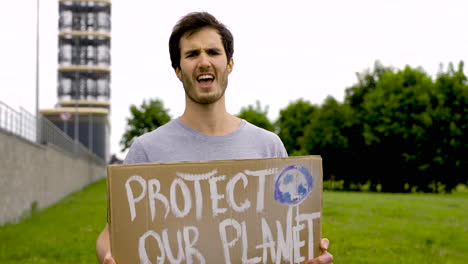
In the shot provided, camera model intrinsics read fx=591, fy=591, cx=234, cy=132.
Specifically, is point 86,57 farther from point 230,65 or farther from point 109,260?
point 109,260

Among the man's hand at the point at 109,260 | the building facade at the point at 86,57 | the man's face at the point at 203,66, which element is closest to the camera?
the man's hand at the point at 109,260

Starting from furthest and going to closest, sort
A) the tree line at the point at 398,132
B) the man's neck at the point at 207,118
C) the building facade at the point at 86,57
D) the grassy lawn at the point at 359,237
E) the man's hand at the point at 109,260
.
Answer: the building facade at the point at 86,57, the tree line at the point at 398,132, the grassy lawn at the point at 359,237, the man's neck at the point at 207,118, the man's hand at the point at 109,260

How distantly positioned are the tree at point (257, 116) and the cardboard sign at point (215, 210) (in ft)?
211

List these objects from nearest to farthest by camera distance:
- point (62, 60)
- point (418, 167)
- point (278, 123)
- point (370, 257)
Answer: point (370, 257) → point (418, 167) → point (278, 123) → point (62, 60)

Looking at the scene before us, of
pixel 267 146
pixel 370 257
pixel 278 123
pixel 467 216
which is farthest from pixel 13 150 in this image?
pixel 278 123

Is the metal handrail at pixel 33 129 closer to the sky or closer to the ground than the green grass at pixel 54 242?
closer to the sky

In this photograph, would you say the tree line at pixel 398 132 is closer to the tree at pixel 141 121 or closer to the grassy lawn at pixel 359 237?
the tree at pixel 141 121

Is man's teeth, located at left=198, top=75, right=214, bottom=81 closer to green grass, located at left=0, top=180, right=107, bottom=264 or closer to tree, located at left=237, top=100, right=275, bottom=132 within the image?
green grass, located at left=0, top=180, right=107, bottom=264

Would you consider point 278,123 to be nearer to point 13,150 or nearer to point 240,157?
point 13,150

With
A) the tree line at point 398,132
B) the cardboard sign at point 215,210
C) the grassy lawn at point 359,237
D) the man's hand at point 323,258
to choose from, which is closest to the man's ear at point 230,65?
the cardboard sign at point 215,210

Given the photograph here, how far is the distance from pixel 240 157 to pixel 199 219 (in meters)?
0.40

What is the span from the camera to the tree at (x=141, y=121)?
60938 mm

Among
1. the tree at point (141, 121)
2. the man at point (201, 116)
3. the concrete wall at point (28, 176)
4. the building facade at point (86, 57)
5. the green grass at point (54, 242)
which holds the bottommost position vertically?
the green grass at point (54, 242)

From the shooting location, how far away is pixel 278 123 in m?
68.7
